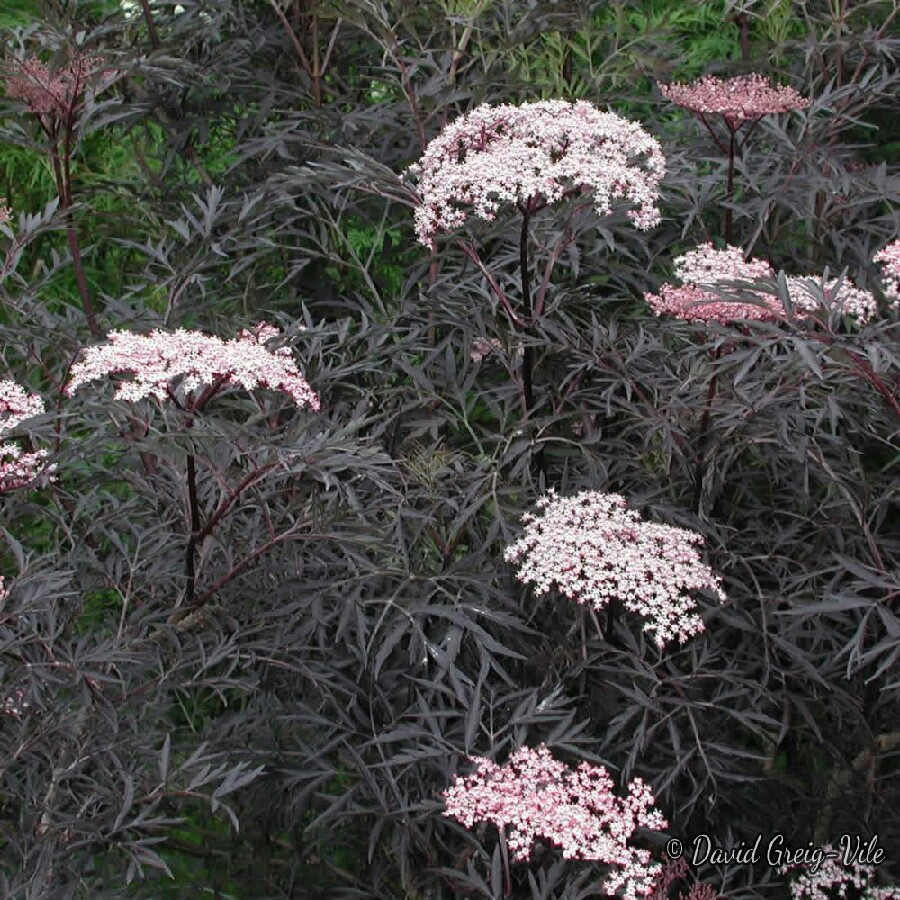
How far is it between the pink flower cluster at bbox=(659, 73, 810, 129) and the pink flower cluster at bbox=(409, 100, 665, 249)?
13cm

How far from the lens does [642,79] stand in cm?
337

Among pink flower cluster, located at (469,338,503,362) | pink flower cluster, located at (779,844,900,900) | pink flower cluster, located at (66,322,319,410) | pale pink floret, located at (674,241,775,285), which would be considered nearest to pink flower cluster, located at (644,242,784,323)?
pale pink floret, located at (674,241,775,285)

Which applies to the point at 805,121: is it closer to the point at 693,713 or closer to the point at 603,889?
the point at 693,713

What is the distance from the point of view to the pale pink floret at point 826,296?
196 centimetres

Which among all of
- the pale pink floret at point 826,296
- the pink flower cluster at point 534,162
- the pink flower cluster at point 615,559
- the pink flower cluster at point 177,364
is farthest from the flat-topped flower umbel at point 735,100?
the pink flower cluster at point 177,364

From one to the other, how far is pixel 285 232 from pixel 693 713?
1.34 m

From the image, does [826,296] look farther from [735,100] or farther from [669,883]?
[669,883]

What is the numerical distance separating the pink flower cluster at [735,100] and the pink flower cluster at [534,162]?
131 mm

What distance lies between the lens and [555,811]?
69.8 inches

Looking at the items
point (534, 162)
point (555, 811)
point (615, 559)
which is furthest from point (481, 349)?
point (555, 811)

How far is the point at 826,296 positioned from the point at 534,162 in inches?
19.1

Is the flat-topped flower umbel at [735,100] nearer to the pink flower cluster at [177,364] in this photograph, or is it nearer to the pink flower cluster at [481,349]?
the pink flower cluster at [481,349]

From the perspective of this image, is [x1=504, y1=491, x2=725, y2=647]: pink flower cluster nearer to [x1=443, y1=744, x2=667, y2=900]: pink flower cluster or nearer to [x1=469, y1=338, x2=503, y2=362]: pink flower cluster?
[x1=443, y1=744, x2=667, y2=900]: pink flower cluster

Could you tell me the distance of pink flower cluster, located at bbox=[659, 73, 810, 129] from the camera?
2271 mm
